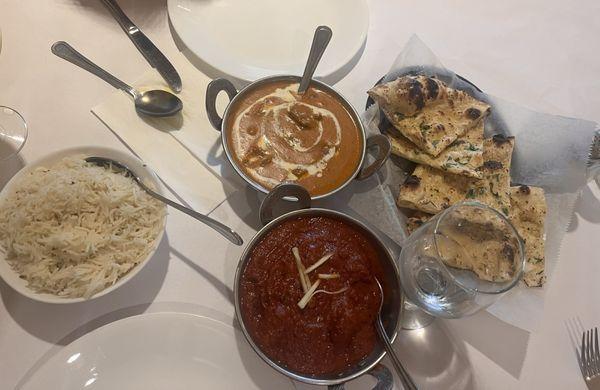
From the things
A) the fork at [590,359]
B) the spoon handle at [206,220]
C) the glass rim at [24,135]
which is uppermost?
the glass rim at [24,135]

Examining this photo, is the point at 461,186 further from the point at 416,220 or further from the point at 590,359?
the point at 590,359

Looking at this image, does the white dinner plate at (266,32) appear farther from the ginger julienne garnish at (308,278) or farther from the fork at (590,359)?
the fork at (590,359)

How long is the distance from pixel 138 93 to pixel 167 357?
992mm

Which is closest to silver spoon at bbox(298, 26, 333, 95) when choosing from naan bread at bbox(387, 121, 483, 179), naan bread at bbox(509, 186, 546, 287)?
naan bread at bbox(387, 121, 483, 179)

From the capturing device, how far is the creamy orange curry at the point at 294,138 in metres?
1.61

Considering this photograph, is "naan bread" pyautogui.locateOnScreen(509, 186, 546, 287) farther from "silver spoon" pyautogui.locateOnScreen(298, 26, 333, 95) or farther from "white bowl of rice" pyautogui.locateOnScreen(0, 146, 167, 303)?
"white bowl of rice" pyautogui.locateOnScreen(0, 146, 167, 303)

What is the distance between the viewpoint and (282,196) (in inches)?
55.3

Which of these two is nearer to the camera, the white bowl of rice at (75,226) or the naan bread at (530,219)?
the white bowl of rice at (75,226)

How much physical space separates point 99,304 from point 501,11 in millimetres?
2359

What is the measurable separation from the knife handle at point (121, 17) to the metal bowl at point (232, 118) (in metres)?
0.59

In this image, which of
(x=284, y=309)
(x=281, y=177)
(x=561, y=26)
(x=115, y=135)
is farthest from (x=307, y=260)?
(x=561, y=26)

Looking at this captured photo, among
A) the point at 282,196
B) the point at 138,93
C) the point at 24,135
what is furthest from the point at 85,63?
the point at 282,196

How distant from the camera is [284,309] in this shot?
51.6 inches

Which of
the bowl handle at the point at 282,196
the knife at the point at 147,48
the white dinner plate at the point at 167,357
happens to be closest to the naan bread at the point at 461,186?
the bowl handle at the point at 282,196
